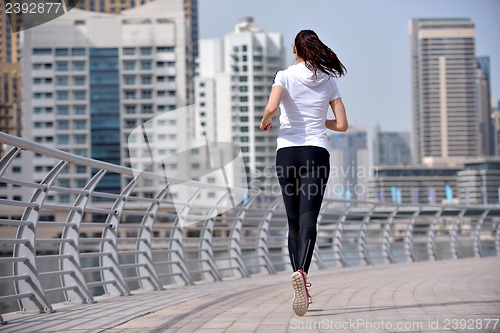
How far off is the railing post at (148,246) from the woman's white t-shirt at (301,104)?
3184mm

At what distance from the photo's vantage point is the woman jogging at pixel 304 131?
240 inches

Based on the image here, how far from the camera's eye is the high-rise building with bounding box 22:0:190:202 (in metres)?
121

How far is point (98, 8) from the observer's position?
529 feet

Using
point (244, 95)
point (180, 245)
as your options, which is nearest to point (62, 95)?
point (244, 95)

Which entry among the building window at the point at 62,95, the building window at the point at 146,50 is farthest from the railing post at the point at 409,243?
the building window at the point at 146,50

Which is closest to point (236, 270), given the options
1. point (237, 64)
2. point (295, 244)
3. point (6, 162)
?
→ point (295, 244)

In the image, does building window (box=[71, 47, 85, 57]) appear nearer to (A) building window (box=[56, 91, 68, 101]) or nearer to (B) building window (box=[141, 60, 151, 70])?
(A) building window (box=[56, 91, 68, 101])

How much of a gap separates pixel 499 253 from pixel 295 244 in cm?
1822

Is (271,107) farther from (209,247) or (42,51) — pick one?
(42,51)

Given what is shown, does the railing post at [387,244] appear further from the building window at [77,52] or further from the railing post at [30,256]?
the building window at [77,52]

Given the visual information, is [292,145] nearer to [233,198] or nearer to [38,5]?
[233,198]

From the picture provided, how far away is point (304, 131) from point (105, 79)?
11960 cm

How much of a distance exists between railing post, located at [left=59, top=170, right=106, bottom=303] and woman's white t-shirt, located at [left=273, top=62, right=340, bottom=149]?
73.4 inches

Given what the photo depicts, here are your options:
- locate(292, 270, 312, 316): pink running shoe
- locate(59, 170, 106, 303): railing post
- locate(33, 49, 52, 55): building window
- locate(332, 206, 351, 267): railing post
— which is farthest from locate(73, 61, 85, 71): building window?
locate(292, 270, 312, 316): pink running shoe
